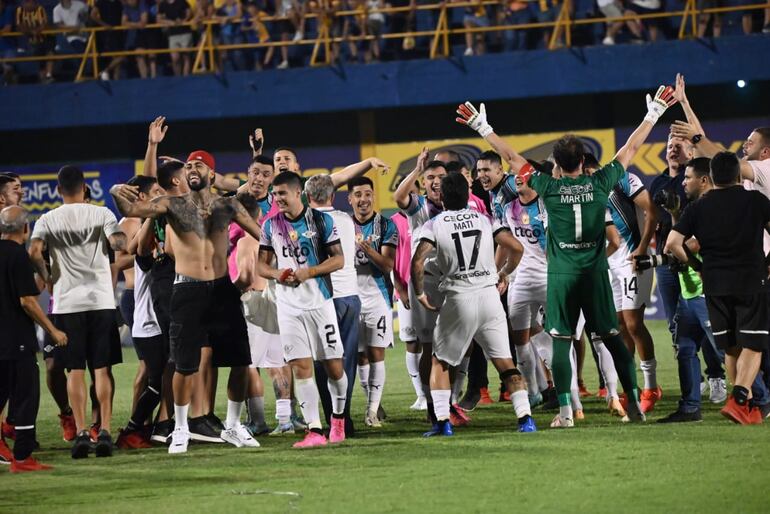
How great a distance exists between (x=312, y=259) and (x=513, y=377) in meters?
1.97

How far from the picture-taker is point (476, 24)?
81.8ft

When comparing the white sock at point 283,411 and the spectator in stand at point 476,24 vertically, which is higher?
the spectator in stand at point 476,24

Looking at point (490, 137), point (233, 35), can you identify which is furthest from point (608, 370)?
point (233, 35)

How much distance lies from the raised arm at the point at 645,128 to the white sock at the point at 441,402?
96.2 inches

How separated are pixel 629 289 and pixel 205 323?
436cm

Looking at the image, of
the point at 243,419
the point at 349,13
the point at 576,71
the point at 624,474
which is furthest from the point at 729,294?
the point at 349,13

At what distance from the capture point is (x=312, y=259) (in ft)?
34.7

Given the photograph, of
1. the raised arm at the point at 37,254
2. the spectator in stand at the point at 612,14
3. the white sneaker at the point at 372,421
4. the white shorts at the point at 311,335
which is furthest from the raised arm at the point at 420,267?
the spectator in stand at the point at 612,14

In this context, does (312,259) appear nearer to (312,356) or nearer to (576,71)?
(312,356)

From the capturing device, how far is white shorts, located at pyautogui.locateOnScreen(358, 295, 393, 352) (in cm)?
1216

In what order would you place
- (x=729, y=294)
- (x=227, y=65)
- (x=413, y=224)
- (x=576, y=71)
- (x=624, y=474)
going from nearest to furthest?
(x=624, y=474) < (x=729, y=294) < (x=413, y=224) < (x=576, y=71) < (x=227, y=65)

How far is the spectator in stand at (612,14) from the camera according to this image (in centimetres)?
2380

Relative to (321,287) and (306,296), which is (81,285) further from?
(321,287)

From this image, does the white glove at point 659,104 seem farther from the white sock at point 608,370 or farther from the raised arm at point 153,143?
the raised arm at point 153,143
